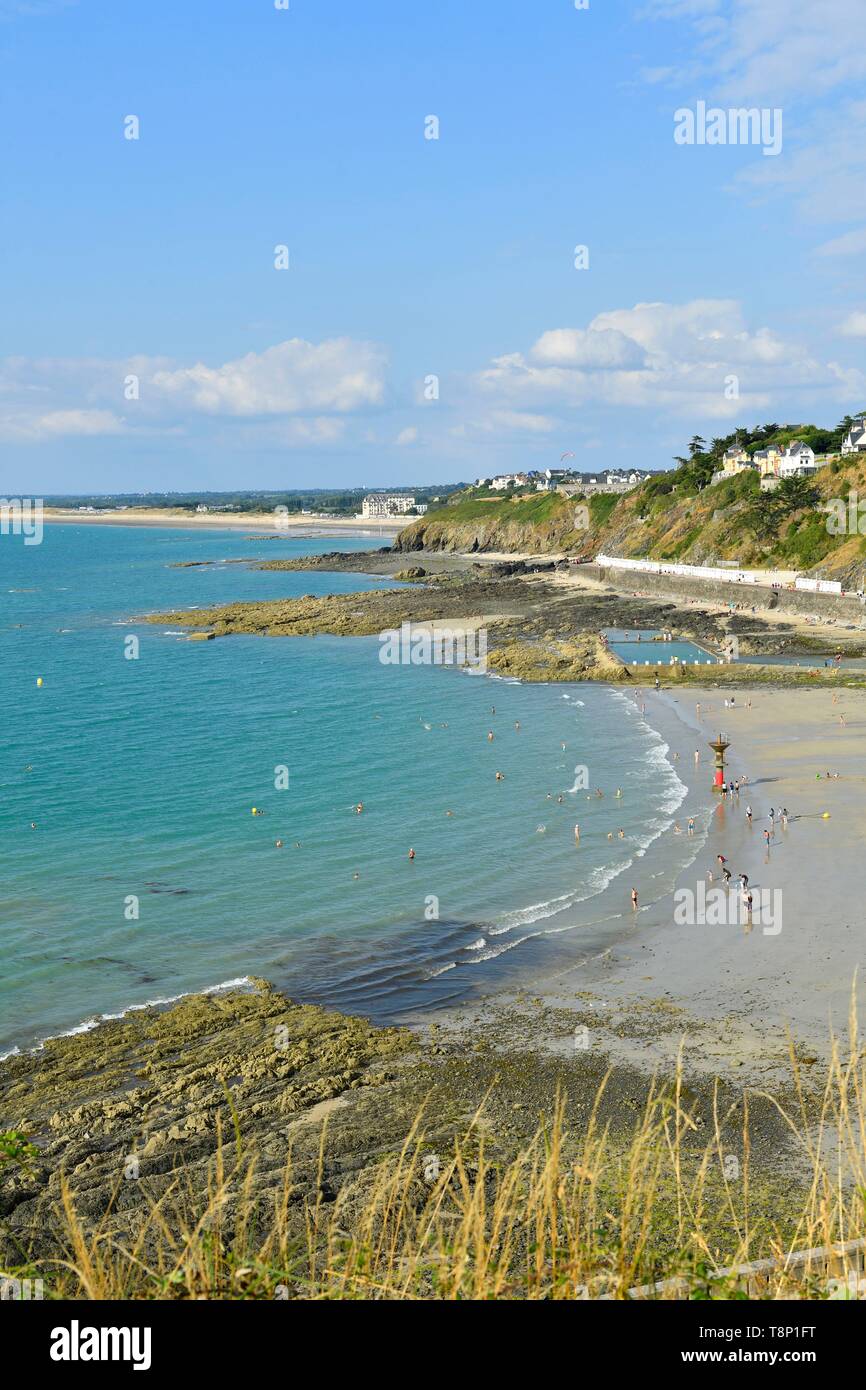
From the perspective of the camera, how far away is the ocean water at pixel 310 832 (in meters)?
26.6

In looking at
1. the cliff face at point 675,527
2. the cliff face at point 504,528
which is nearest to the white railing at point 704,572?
the cliff face at point 675,527

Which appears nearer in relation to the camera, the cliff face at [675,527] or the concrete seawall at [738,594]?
the concrete seawall at [738,594]

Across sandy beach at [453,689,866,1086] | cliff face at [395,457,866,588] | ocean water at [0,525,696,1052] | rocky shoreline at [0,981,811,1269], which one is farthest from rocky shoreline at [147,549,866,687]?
rocky shoreline at [0,981,811,1269]

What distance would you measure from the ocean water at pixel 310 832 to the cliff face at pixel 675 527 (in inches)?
1603

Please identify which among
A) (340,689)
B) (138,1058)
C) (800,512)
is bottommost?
(138,1058)

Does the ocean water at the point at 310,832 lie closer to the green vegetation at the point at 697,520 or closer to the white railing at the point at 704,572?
the white railing at the point at 704,572

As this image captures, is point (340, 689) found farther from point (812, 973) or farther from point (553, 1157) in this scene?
point (553, 1157)

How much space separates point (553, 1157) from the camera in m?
5.31

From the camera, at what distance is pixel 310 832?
3825cm

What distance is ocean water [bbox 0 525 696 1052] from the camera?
26.6 meters

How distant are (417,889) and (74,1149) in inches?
613

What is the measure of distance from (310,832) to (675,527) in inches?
3761

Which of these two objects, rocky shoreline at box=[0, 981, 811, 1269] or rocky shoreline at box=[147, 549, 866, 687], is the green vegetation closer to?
rocky shoreline at box=[147, 549, 866, 687]
